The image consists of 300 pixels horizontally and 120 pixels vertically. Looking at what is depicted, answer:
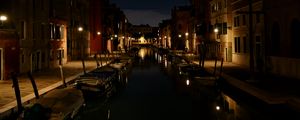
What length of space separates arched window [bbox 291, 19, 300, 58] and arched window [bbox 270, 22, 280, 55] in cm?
288

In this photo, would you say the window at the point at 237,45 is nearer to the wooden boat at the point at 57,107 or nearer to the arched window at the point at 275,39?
the arched window at the point at 275,39

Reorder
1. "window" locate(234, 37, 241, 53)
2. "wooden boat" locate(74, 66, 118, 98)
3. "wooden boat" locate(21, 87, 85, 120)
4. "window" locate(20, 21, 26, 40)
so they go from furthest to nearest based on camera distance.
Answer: "window" locate(234, 37, 241, 53)
"window" locate(20, 21, 26, 40)
"wooden boat" locate(74, 66, 118, 98)
"wooden boat" locate(21, 87, 85, 120)

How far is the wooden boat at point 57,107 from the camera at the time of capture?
15.6 metres

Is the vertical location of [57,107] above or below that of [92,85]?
below

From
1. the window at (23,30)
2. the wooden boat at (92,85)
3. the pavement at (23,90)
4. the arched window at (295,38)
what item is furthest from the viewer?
the window at (23,30)

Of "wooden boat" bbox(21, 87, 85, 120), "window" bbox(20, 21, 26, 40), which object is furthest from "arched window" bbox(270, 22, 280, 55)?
"window" bbox(20, 21, 26, 40)

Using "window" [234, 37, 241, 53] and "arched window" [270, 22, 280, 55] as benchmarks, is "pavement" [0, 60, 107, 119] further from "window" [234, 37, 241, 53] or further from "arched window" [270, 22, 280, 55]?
"window" [234, 37, 241, 53]

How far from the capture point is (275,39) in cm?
3300

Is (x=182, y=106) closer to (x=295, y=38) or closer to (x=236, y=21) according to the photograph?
(x=295, y=38)

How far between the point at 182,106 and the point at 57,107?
8644 mm

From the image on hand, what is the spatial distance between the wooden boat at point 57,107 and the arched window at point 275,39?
17462 mm

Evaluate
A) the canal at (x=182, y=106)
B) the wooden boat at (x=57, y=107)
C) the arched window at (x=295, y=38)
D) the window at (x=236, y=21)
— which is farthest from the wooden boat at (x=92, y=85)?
the window at (x=236, y=21)

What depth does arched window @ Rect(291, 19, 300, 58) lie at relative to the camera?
28750 mm

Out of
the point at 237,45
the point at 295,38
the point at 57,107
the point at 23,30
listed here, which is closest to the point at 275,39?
the point at 295,38
